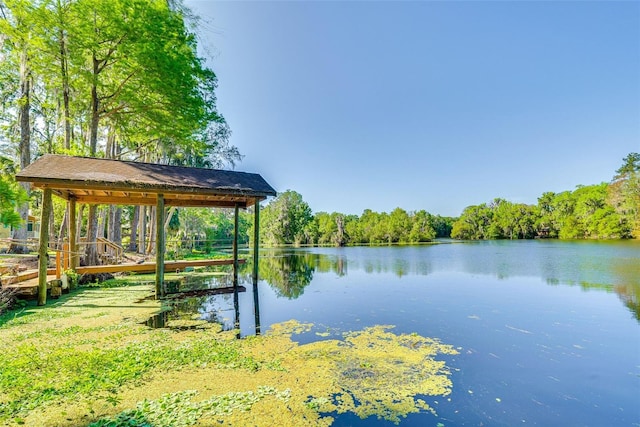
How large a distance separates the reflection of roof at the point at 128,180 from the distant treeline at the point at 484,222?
155ft

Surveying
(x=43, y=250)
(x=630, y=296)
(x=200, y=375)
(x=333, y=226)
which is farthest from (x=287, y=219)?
(x=200, y=375)

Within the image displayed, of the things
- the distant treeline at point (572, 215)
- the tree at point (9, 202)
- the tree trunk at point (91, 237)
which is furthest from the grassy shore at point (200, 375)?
the distant treeline at point (572, 215)

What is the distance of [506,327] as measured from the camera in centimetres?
666

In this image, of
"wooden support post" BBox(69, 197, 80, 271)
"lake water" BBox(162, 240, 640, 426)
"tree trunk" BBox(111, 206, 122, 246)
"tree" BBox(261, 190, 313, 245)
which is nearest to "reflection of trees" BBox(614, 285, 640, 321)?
"lake water" BBox(162, 240, 640, 426)

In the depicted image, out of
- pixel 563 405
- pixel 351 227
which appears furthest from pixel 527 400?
pixel 351 227

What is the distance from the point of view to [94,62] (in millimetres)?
10383

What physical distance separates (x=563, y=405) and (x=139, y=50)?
43.6ft

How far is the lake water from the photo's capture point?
3521 millimetres

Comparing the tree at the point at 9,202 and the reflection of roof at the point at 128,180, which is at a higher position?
the reflection of roof at the point at 128,180

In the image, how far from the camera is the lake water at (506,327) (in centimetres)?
352

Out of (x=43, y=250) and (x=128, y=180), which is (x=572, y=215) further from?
(x=43, y=250)

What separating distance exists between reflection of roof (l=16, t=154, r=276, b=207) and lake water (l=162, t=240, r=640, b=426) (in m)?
3.39

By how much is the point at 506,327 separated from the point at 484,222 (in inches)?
2924

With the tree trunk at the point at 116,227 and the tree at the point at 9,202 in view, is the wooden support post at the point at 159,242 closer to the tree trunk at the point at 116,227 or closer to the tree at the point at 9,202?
the tree at the point at 9,202
